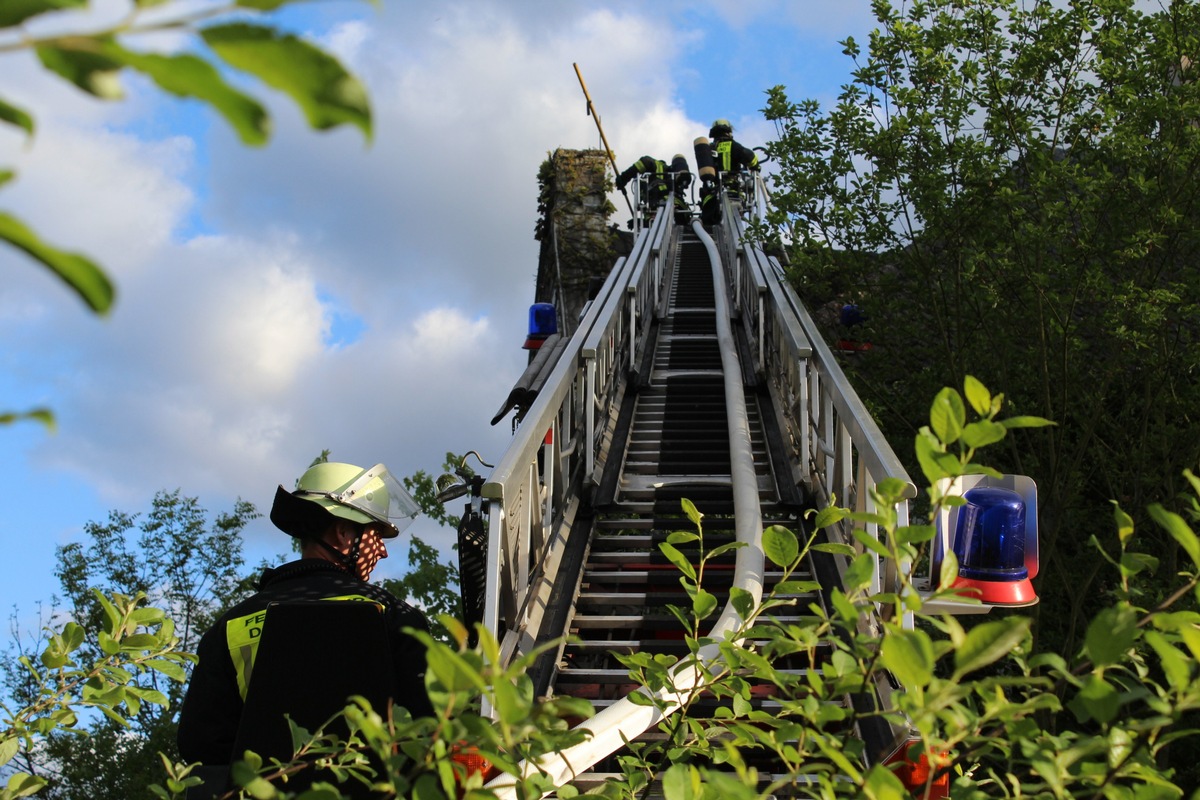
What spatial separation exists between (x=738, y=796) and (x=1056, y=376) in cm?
1063

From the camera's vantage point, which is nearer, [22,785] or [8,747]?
[22,785]

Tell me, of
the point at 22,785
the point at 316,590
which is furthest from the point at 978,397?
the point at 316,590

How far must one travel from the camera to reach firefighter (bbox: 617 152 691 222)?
22.6m

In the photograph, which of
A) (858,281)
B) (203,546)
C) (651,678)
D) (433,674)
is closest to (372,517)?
(651,678)

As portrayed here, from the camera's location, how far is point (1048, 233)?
903 cm

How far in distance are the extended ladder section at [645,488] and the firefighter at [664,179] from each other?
10662mm

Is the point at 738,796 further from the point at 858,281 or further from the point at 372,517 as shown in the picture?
the point at 858,281

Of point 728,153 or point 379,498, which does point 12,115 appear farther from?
point 728,153

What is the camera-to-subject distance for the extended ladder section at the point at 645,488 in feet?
16.2

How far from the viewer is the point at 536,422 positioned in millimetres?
5777

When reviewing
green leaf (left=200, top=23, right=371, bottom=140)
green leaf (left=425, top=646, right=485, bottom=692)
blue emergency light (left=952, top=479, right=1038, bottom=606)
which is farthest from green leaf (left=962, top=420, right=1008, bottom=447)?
blue emergency light (left=952, top=479, right=1038, bottom=606)

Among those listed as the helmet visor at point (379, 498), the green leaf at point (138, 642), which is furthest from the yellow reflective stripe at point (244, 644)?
the green leaf at point (138, 642)

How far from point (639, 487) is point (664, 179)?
16610 mm

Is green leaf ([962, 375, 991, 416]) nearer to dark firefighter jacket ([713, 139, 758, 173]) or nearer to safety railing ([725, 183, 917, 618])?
safety railing ([725, 183, 917, 618])
